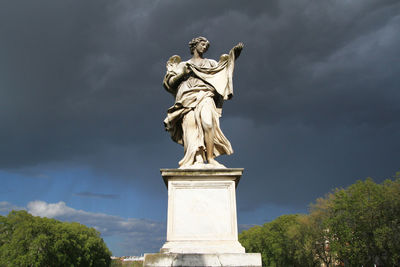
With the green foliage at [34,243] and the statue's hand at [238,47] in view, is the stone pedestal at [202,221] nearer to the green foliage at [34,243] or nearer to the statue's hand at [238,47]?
the statue's hand at [238,47]

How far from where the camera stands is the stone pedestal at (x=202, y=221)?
532 cm

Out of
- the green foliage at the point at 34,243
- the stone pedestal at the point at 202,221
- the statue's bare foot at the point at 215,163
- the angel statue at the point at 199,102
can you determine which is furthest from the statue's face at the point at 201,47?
the green foliage at the point at 34,243

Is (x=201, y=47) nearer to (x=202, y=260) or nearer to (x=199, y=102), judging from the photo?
(x=199, y=102)

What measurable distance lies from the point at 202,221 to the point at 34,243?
39.3 metres

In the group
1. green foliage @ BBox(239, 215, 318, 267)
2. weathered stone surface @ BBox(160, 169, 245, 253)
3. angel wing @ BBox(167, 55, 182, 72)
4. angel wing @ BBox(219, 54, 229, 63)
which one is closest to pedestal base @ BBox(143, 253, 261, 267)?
weathered stone surface @ BBox(160, 169, 245, 253)

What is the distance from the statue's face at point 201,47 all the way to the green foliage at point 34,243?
38243 millimetres

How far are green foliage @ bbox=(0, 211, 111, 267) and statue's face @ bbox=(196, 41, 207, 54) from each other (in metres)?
38.2

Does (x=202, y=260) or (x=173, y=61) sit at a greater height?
(x=173, y=61)

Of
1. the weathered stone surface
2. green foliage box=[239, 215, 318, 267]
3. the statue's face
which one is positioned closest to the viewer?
the weathered stone surface

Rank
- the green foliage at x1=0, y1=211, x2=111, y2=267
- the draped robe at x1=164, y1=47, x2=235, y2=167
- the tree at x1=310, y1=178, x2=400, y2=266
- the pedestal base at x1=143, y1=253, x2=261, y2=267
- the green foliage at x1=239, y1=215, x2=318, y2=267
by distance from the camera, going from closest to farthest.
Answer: the pedestal base at x1=143, y1=253, x2=261, y2=267 < the draped robe at x1=164, y1=47, x2=235, y2=167 < the tree at x1=310, y1=178, x2=400, y2=266 < the green foliage at x1=0, y1=211, x2=111, y2=267 < the green foliage at x1=239, y1=215, x2=318, y2=267

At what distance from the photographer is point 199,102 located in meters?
7.41

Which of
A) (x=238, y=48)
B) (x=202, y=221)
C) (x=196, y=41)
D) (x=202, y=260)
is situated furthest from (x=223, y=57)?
(x=202, y=260)

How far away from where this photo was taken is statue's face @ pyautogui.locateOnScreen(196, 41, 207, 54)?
8125 millimetres

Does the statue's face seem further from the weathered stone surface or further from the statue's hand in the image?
the weathered stone surface
